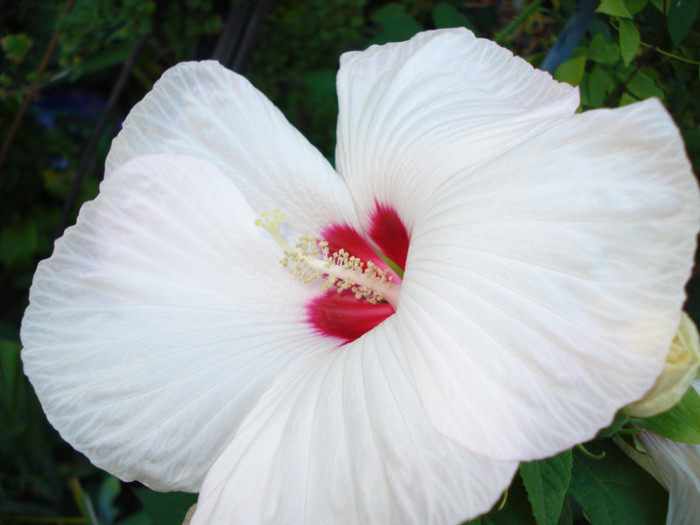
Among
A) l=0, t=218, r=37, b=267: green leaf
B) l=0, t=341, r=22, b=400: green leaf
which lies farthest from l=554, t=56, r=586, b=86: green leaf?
l=0, t=218, r=37, b=267: green leaf

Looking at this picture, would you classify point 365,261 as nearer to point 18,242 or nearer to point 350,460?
point 350,460

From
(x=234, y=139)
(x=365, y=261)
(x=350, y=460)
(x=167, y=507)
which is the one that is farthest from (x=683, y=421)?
(x=167, y=507)

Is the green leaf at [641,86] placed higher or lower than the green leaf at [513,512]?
higher

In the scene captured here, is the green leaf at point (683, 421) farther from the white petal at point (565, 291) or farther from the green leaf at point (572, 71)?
the green leaf at point (572, 71)

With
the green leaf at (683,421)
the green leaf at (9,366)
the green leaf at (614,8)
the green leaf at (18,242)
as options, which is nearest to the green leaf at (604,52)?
the green leaf at (614,8)

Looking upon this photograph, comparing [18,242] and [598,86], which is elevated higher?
[598,86]
